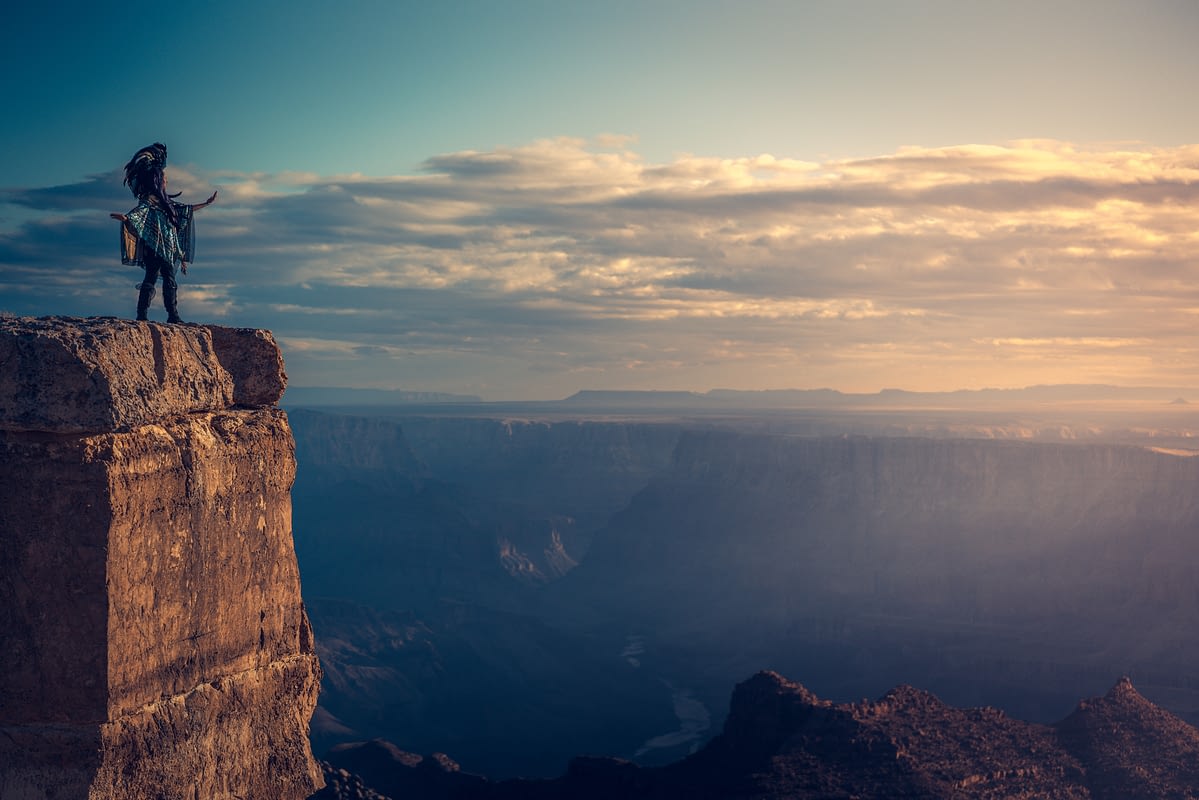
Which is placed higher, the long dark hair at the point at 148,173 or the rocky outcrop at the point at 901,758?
the long dark hair at the point at 148,173

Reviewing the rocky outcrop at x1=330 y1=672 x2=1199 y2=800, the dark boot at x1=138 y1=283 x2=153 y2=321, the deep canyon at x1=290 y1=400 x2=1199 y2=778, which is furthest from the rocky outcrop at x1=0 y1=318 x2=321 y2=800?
the deep canyon at x1=290 y1=400 x2=1199 y2=778

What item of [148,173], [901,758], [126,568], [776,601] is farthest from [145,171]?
[776,601]

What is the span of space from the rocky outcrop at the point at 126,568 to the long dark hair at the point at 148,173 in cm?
241

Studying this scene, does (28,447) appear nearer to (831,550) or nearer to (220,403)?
(220,403)

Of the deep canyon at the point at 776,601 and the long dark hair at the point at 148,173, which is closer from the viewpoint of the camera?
the long dark hair at the point at 148,173

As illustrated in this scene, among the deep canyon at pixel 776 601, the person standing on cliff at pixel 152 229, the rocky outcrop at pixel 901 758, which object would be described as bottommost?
the deep canyon at pixel 776 601

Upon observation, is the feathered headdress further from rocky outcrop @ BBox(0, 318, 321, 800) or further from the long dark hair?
rocky outcrop @ BBox(0, 318, 321, 800)

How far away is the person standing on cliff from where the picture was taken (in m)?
14.3

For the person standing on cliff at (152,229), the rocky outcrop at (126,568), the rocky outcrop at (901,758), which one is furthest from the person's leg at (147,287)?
the rocky outcrop at (901,758)

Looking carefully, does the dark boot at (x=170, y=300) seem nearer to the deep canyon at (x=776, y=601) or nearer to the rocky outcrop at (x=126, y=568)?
the rocky outcrop at (x=126, y=568)

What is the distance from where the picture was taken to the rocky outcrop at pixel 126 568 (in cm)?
1112

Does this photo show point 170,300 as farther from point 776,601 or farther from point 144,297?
point 776,601

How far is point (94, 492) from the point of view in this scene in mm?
11172

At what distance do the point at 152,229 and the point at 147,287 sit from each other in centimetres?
71
